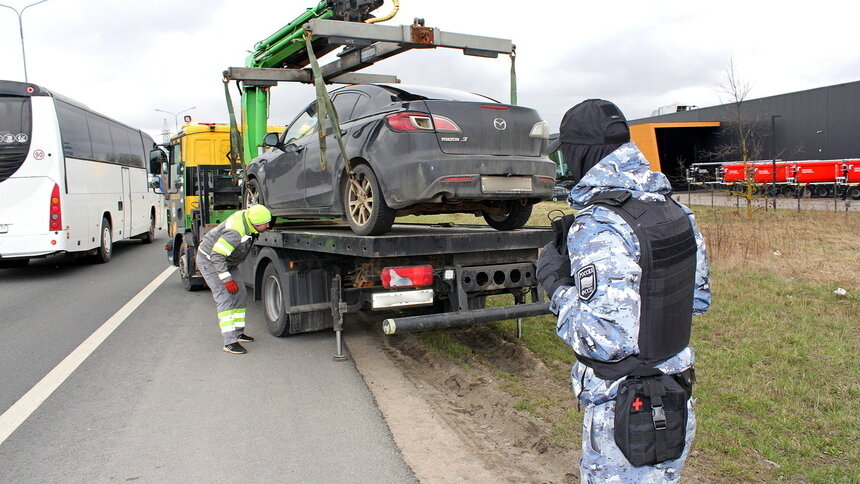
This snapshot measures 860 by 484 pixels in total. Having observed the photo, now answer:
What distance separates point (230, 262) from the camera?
7133 mm

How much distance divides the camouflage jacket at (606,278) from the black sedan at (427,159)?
315cm

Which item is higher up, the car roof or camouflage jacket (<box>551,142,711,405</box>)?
the car roof

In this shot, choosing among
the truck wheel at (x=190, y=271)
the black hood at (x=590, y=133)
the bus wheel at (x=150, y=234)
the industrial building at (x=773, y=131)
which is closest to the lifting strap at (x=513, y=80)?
the black hood at (x=590, y=133)

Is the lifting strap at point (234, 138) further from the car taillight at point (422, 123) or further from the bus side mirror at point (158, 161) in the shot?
the bus side mirror at point (158, 161)

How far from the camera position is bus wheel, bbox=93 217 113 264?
15.0 metres

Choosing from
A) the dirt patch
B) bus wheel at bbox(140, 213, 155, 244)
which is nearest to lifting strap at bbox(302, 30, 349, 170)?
the dirt patch

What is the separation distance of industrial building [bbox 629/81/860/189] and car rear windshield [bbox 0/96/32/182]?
26.8 meters

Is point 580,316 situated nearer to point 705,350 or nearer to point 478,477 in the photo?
point 478,477

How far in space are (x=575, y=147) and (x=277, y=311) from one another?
5.50 m

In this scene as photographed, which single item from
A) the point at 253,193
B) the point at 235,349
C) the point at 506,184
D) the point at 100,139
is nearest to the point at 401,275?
the point at 506,184

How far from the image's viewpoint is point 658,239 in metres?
2.28

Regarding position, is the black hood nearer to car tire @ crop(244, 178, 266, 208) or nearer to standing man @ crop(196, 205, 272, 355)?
standing man @ crop(196, 205, 272, 355)

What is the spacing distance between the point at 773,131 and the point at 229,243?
3923 cm

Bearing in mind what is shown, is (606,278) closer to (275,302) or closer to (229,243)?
(229,243)
